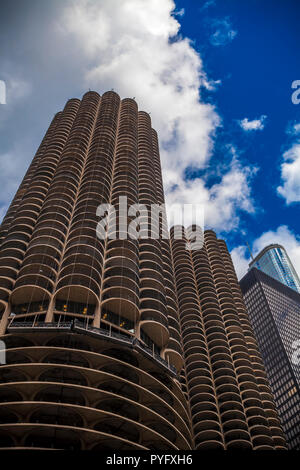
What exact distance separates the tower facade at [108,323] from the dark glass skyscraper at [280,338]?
57473 millimetres

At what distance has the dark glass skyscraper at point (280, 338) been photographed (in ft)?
456

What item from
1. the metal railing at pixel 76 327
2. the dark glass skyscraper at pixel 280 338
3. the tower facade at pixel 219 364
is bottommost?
the metal railing at pixel 76 327

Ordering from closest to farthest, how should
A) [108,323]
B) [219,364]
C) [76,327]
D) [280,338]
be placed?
[76,327] → [108,323] → [219,364] → [280,338]

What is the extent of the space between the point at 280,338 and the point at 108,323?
132555mm

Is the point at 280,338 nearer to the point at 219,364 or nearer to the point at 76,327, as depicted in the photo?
the point at 219,364

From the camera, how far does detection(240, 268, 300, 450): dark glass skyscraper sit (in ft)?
456

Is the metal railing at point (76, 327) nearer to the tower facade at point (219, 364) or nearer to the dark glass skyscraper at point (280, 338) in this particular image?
the tower facade at point (219, 364)

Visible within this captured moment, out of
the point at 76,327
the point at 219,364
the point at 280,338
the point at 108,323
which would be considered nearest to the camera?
the point at 76,327

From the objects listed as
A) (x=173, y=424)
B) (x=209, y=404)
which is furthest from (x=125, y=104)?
(x=173, y=424)

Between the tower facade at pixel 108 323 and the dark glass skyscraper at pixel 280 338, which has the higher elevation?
the dark glass skyscraper at pixel 280 338

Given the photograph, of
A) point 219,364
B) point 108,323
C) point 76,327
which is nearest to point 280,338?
point 219,364

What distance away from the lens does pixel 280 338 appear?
158750mm

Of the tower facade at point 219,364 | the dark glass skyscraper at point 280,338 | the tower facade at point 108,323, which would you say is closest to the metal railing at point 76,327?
the tower facade at point 108,323
